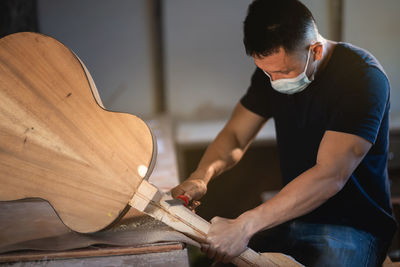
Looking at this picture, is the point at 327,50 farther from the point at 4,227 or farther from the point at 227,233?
the point at 4,227

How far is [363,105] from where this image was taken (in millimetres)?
1276

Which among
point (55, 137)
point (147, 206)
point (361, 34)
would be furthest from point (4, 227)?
point (361, 34)

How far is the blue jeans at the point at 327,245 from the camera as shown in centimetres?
132

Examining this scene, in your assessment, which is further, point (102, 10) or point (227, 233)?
point (102, 10)

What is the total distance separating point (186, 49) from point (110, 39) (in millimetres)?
605

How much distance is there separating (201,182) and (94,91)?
536 millimetres

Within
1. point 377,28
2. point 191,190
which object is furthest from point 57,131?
point 377,28

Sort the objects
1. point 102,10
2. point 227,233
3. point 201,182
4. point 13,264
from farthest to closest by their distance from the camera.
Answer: point 102,10
point 201,182
point 227,233
point 13,264

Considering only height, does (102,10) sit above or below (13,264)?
above

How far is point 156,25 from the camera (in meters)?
3.28

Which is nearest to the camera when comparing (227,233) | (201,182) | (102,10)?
(227,233)

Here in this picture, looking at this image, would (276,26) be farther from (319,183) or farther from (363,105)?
(319,183)

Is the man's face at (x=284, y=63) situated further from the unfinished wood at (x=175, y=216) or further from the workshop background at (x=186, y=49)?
the workshop background at (x=186, y=49)

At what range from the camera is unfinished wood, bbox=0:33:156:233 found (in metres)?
1.06
